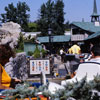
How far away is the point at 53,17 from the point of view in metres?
66.9

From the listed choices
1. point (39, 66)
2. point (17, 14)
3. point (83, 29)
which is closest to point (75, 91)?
point (39, 66)

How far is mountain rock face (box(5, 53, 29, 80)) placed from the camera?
895 cm

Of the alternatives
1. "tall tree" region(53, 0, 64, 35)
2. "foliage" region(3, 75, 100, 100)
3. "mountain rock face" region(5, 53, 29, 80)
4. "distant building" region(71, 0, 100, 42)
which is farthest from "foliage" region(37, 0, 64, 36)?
"foliage" region(3, 75, 100, 100)

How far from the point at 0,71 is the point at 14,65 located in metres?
5.61

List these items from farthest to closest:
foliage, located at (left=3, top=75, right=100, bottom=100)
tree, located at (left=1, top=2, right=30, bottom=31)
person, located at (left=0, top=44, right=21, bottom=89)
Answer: tree, located at (left=1, top=2, right=30, bottom=31) → person, located at (left=0, top=44, right=21, bottom=89) → foliage, located at (left=3, top=75, right=100, bottom=100)

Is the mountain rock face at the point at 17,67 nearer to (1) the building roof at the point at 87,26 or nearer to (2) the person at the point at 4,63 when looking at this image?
(2) the person at the point at 4,63

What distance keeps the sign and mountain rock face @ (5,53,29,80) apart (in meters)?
0.38

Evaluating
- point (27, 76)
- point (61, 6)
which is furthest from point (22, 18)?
point (27, 76)

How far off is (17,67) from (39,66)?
33.8 inches

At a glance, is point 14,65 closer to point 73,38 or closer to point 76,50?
point 76,50

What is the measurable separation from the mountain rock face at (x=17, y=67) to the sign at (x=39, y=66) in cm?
38

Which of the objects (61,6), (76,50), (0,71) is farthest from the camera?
(61,6)

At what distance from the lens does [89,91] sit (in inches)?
89.0

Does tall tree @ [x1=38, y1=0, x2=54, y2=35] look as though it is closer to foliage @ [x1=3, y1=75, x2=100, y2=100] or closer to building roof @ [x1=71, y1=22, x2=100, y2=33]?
building roof @ [x1=71, y1=22, x2=100, y2=33]
